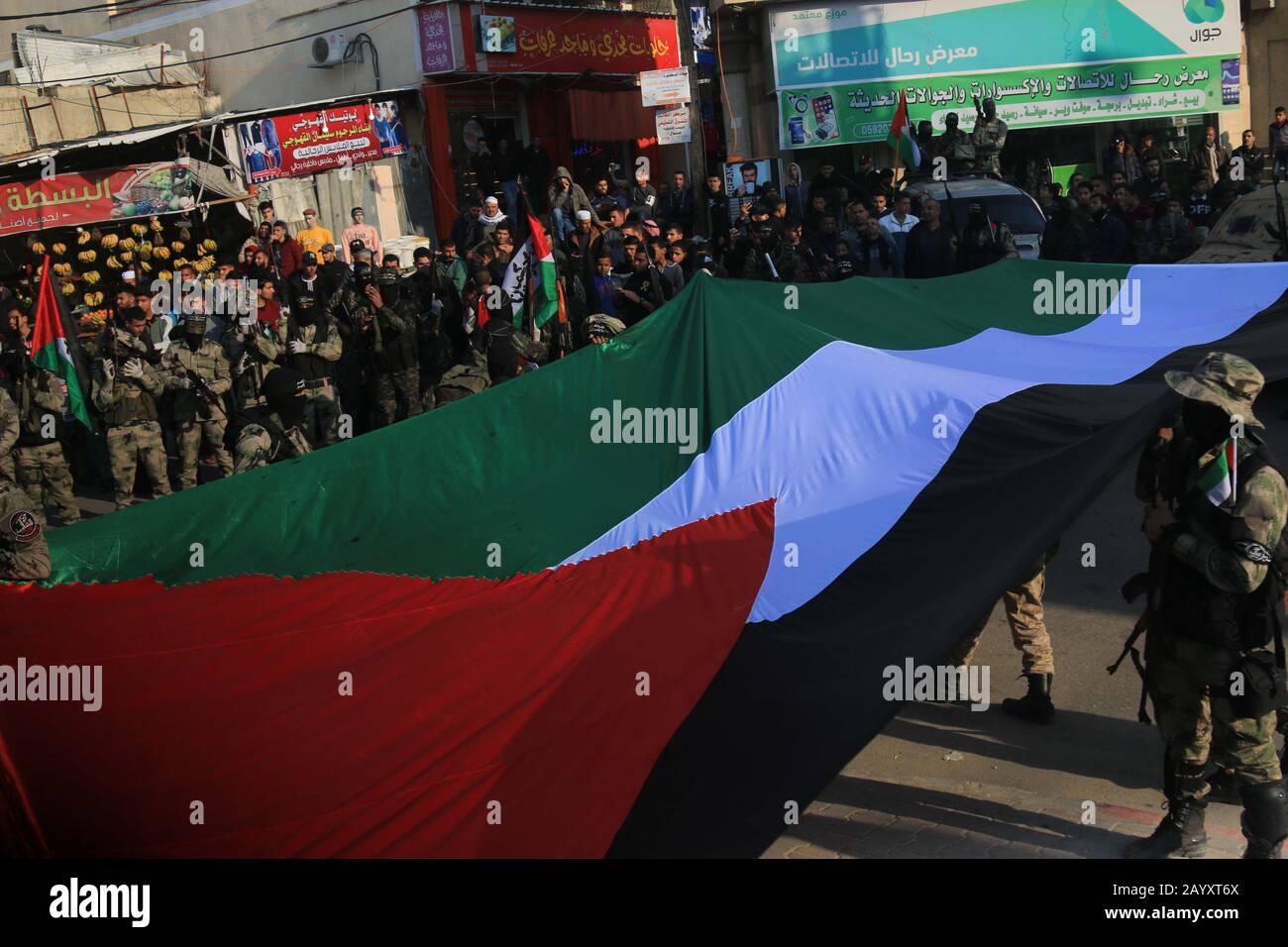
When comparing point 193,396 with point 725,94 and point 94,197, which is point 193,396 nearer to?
point 94,197

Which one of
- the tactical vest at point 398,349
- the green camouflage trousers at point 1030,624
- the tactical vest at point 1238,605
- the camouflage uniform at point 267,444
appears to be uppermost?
the tactical vest at point 398,349

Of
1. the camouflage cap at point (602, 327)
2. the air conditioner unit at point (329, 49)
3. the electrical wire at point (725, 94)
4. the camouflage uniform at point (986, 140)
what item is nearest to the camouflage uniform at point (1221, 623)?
the camouflage cap at point (602, 327)

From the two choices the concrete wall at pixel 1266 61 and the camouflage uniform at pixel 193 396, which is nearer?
the camouflage uniform at pixel 193 396

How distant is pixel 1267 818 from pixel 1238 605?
0.83 m

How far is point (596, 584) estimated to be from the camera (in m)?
5.49

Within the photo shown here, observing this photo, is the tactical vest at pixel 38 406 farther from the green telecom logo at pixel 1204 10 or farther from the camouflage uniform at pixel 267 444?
the green telecom logo at pixel 1204 10

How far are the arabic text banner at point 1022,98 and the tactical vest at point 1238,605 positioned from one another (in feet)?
59.3

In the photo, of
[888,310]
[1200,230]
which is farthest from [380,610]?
[1200,230]

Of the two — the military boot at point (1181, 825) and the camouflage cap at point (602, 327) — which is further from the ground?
the camouflage cap at point (602, 327)

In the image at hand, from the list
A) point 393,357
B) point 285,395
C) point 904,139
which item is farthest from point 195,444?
point 904,139

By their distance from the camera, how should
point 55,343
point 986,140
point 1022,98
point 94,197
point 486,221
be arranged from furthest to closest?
point 1022,98 → point 94,197 → point 986,140 → point 486,221 → point 55,343

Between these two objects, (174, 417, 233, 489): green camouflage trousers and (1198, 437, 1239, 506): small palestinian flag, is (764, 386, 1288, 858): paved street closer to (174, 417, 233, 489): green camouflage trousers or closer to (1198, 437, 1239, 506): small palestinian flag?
(1198, 437, 1239, 506): small palestinian flag

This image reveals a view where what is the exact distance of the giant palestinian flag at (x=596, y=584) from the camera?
14.5 ft

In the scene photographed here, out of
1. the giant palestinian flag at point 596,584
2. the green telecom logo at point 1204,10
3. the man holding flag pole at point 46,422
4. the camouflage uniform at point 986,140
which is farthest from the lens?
the green telecom logo at point 1204,10
